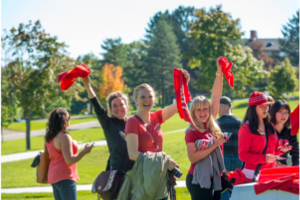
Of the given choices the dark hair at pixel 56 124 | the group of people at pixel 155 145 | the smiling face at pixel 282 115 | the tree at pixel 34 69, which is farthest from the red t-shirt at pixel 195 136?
the tree at pixel 34 69

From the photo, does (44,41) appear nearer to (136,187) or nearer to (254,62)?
(254,62)

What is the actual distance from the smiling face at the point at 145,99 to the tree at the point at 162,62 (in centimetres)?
5671

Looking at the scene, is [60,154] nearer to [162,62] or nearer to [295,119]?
[295,119]

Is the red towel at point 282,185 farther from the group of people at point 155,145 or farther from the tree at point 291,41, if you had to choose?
the tree at point 291,41

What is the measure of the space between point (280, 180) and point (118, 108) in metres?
2.17

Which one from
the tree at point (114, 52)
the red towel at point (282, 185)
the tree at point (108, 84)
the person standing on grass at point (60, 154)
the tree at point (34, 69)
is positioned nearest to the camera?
the red towel at point (282, 185)

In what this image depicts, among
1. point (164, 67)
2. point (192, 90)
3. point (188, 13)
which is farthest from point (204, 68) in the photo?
point (188, 13)

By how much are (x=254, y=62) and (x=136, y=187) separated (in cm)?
2371

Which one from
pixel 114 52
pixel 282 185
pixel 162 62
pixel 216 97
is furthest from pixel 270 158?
pixel 114 52

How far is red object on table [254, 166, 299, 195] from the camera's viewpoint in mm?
2938

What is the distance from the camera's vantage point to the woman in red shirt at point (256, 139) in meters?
3.72

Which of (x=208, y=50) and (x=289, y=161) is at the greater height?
(x=208, y=50)

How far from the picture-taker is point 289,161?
4863 mm

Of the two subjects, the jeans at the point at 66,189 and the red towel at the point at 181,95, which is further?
the jeans at the point at 66,189
